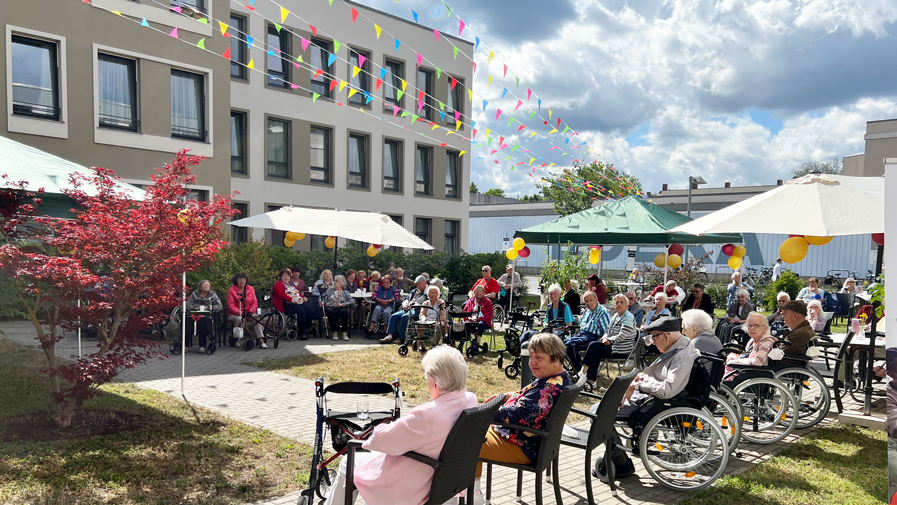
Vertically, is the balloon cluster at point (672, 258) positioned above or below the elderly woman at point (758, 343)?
Answer: above

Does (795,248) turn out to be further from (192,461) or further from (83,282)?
(83,282)

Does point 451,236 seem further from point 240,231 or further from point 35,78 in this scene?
point 35,78

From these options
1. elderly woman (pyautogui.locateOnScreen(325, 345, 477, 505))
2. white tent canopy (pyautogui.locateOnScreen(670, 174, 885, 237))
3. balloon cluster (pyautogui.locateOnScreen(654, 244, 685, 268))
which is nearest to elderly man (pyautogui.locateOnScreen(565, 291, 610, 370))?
white tent canopy (pyautogui.locateOnScreen(670, 174, 885, 237))

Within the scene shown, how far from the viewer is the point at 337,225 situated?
13.5 meters

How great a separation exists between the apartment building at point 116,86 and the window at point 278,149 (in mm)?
5092

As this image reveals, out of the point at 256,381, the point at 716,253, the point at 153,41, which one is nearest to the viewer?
the point at 256,381

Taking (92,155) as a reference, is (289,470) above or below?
below

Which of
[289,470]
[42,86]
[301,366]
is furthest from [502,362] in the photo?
[42,86]

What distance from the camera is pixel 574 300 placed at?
12.0 m

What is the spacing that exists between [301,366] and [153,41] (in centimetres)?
1103

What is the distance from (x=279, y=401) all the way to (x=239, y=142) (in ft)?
53.6

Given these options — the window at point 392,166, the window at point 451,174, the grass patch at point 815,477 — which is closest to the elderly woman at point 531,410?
the grass patch at point 815,477

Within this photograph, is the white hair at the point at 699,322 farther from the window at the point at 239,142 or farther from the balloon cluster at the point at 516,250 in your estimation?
the window at the point at 239,142

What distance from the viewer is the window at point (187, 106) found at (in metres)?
17.1
